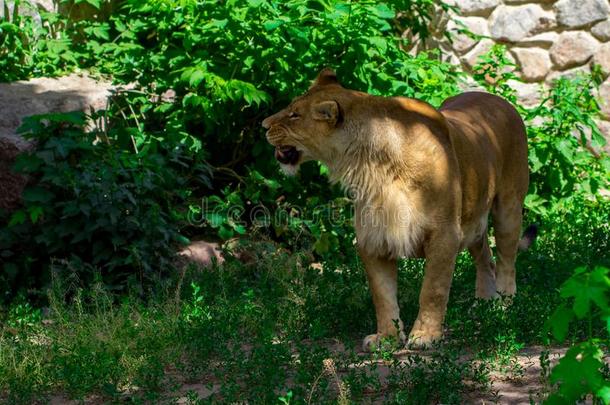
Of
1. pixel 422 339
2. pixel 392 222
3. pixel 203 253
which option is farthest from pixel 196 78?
pixel 422 339

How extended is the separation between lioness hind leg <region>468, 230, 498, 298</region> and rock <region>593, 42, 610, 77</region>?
181 inches

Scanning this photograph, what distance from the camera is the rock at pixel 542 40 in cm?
1093

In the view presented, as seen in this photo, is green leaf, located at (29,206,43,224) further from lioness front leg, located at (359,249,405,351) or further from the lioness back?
the lioness back

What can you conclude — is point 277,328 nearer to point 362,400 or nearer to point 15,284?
point 362,400

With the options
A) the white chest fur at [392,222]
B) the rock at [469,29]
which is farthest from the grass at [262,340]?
the rock at [469,29]

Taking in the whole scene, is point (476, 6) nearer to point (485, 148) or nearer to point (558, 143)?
point (558, 143)

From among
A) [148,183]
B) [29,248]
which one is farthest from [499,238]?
[29,248]

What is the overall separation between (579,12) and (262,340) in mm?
6730

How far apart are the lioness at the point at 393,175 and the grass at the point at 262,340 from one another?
0.95 feet

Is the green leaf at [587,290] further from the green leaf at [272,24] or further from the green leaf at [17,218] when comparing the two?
the green leaf at [17,218]

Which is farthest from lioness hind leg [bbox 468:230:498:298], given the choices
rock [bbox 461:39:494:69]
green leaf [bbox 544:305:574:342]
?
rock [bbox 461:39:494:69]

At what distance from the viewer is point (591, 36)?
1079 centimetres

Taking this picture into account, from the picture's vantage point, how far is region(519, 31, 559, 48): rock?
430 inches

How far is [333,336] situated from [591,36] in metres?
6.19
